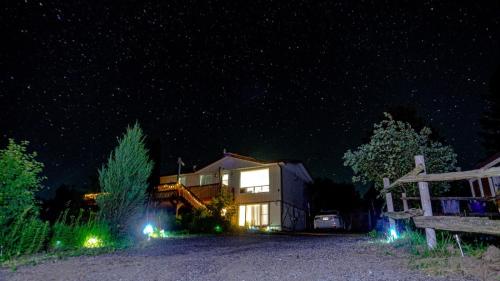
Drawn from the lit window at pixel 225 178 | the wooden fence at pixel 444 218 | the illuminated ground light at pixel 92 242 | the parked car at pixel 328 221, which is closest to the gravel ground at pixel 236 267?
the wooden fence at pixel 444 218

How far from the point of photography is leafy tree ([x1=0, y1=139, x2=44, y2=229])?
10555mm

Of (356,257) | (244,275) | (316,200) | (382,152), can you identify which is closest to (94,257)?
(244,275)

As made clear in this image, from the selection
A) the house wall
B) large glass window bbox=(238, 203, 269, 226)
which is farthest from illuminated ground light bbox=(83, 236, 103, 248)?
the house wall

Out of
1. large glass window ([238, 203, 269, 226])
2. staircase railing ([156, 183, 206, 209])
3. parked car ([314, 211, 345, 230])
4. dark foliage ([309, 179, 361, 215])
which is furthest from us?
dark foliage ([309, 179, 361, 215])

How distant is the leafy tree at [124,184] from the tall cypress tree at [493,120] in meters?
37.9

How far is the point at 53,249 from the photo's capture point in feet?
35.5

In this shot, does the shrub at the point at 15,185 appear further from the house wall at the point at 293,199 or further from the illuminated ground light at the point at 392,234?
the house wall at the point at 293,199

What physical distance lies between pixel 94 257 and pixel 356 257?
669 cm

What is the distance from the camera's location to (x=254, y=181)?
32.8 meters

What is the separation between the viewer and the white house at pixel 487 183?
2078cm

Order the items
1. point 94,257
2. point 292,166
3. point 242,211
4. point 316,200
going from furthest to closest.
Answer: point 316,200, point 292,166, point 242,211, point 94,257

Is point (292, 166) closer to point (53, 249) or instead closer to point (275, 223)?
point (275, 223)

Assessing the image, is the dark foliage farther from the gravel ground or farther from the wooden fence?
the gravel ground

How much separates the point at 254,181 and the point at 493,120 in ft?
89.3
